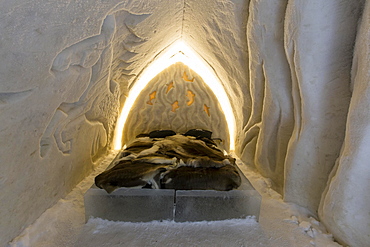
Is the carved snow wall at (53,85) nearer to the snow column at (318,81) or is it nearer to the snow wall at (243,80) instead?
the snow wall at (243,80)

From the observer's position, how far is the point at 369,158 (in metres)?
1.14

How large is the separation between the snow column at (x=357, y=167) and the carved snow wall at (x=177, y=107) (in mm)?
1893

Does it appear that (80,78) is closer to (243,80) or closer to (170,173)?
(170,173)

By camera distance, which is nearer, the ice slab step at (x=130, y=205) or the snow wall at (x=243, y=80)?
the snow wall at (x=243, y=80)

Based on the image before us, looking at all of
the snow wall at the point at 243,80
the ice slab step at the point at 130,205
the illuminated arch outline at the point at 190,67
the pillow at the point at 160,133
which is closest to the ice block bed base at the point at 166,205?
the ice slab step at the point at 130,205

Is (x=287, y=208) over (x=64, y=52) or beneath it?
beneath

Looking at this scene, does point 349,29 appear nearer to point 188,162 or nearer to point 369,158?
point 369,158

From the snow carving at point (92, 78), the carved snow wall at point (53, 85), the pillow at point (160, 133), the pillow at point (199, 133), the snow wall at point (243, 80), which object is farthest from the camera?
the pillow at point (199, 133)

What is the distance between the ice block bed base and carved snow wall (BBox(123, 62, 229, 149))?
1.63 m

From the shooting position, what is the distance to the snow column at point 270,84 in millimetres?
1702

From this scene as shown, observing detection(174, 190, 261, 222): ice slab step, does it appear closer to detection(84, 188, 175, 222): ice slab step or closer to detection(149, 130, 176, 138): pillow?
detection(84, 188, 175, 222): ice slab step

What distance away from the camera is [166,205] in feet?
4.90

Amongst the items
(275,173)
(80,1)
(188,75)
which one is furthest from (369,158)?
(188,75)

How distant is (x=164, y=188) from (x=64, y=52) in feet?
3.48
